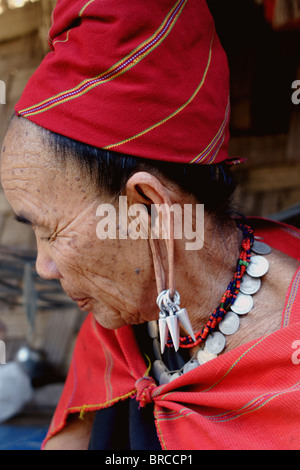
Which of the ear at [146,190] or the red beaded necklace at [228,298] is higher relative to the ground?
the ear at [146,190]

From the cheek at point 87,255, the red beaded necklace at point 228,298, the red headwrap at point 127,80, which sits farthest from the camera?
the red beaded necklace at point 228,298

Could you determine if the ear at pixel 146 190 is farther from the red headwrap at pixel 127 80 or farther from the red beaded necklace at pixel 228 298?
the red beaded necklace at pixel 228 298

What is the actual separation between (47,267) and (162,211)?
0.32 meters

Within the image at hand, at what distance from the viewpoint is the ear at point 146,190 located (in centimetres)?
88

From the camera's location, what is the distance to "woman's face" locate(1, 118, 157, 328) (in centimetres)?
91

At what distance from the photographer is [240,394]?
3.05 feet

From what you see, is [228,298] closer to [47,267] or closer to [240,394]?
[240,394]

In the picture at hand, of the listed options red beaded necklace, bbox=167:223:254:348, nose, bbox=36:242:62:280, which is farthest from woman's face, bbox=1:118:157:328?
red beaded necklace, bbox=167:223:254:348

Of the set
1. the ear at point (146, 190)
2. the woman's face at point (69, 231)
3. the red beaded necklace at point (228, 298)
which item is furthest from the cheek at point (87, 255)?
the red beaded necklace at point (228, 298)

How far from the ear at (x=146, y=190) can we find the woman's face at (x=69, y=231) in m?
0.07

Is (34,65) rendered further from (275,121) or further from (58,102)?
(58,102)

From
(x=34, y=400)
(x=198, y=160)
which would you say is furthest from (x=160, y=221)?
(x=34, y=400)

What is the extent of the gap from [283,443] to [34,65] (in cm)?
216

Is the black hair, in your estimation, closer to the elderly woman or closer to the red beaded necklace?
the elderly woman
